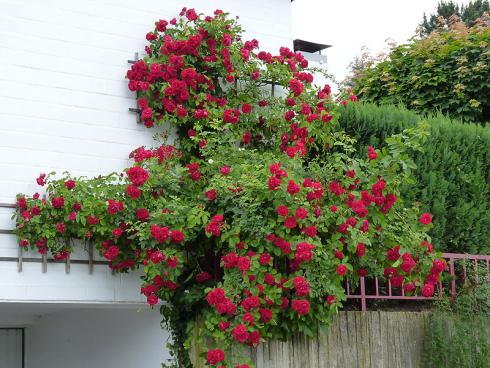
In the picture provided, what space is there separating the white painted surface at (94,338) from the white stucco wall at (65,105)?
1.50 metres

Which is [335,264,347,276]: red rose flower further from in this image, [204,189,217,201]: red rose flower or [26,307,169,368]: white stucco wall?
[26,307,169,368]: white stucco wall

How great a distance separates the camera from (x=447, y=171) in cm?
792

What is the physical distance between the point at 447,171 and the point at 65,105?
3.83m

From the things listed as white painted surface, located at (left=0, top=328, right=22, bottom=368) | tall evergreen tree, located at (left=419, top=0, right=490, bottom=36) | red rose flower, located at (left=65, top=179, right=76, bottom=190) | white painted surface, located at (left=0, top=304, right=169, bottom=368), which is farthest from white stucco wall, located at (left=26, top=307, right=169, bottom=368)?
tall evergreen tree, located at (left=419, top=0, right=490, bottom=36)

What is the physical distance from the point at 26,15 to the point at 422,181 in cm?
399

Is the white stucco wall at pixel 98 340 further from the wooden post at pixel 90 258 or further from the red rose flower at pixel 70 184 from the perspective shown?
the red rose flower at pixel 70 184

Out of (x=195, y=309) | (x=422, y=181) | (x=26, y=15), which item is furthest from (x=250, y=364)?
(x=26, y=15)

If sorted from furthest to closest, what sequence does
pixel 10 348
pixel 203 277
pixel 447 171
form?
pixel 10 348 → pixel 447 171 → pixel 203 277

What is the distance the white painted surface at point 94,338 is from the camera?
26.2 feet

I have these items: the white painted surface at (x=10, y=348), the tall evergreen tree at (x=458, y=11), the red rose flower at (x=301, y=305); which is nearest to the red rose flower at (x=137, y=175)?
the red rose flower at (x=301, y=305)

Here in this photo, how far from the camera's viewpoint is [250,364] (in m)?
5.73

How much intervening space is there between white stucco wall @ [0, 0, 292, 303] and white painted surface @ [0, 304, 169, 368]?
1496mm

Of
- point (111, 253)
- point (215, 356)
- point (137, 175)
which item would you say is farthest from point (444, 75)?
point (215, 356)

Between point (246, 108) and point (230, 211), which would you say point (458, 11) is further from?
point (230, 211)
